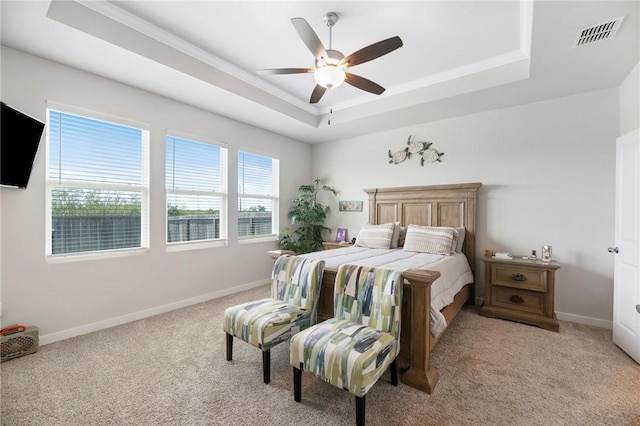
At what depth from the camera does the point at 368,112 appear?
13.3 feet

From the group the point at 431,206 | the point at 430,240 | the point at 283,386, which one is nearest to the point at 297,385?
the point at 283,386

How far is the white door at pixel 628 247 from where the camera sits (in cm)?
238

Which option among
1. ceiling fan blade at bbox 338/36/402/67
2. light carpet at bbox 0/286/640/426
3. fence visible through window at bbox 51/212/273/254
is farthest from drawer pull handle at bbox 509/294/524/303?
fence visible through window at bbox 51/212/273/254

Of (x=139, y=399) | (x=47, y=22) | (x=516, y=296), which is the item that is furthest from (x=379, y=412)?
(x=47, y=22)

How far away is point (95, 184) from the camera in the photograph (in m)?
2.96

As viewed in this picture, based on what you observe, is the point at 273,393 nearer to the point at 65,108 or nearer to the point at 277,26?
the point at 277,26

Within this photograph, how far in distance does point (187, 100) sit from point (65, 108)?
1240mm

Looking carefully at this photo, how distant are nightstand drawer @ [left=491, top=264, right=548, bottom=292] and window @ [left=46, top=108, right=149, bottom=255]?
4268mm

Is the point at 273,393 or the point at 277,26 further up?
the point at 277,26

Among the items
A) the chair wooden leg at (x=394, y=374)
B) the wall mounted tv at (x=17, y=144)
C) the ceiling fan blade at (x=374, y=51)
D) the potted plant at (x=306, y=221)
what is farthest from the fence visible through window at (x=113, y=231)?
the chair wooden leg at (x=394, y=374)

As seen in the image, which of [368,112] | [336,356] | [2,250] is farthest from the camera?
[368,112]

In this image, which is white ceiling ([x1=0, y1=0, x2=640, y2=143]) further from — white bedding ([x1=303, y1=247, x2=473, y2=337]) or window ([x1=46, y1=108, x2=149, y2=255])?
white bedding ([x1=303, y1=247, x2=473, y2=337])

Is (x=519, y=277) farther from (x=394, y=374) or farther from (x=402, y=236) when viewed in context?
(x=394, y=374)

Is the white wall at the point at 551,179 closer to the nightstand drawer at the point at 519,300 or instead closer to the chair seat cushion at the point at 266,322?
the nightstand drawer at the point at 519,300
